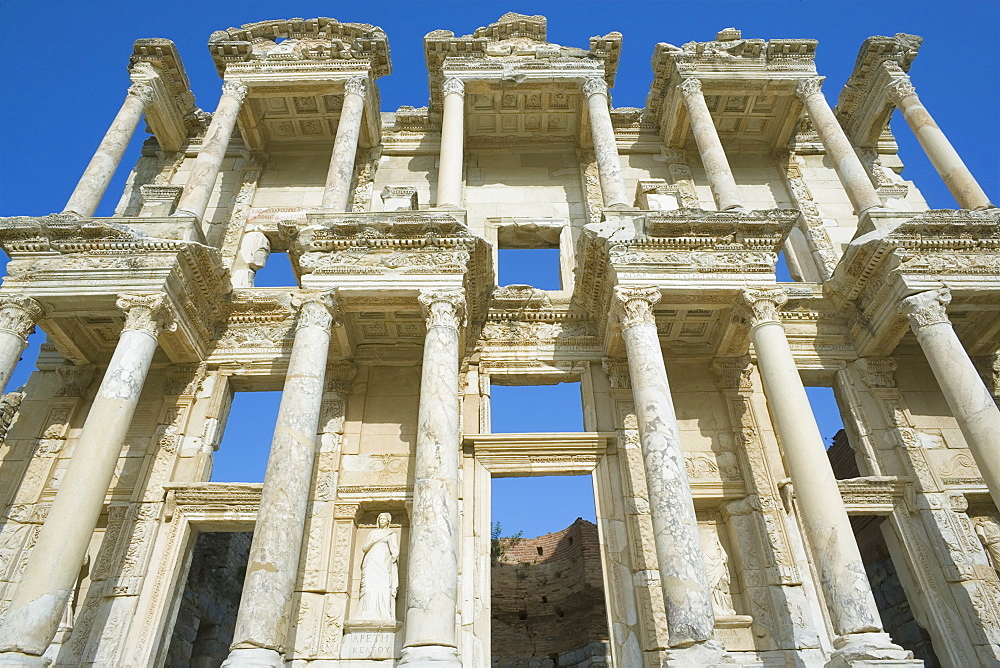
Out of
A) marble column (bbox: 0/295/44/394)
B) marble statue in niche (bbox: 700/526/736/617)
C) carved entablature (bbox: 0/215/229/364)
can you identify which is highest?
carved entablature (bbox: 0/215/229/364)

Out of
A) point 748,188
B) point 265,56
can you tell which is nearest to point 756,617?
point 748,188

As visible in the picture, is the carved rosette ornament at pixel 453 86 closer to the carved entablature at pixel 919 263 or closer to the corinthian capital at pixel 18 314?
the carved entablature at pixel 919 263

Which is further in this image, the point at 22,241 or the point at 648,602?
the point at 22,241

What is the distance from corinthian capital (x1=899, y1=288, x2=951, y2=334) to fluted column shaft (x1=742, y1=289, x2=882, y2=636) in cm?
219

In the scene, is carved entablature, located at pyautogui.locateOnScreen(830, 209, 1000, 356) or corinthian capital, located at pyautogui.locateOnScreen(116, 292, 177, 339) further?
carved entablature, located at pyautogui.locateOnScreen(830, 209, 1000, 356)

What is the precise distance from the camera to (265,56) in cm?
1653

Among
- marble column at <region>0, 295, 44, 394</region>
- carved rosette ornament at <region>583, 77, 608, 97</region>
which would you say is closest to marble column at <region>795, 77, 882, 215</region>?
carved rosette ornament at <region>583, 77, 608, 97</region>

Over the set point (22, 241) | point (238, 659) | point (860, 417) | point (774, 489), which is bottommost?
point (238, 659)

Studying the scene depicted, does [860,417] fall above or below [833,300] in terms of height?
below

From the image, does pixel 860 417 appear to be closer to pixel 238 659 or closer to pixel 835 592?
pixel 835 592

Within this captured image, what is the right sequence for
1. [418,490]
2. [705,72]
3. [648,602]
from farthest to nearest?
[705,72]
[648,602]
[418,490]

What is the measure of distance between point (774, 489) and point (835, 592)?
10.6ft

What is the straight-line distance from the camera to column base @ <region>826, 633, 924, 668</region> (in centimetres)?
810

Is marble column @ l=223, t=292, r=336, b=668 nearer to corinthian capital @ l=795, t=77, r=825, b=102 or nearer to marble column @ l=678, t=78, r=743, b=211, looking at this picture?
marble column @ l=678, t=78, r=743, b=211
